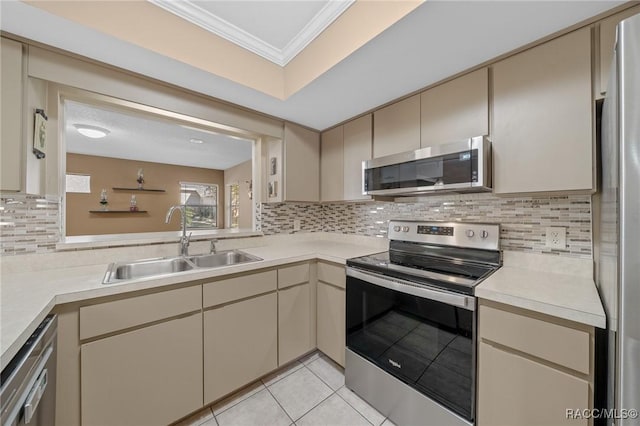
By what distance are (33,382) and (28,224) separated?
1023mm

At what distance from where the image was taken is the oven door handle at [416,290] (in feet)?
3.66

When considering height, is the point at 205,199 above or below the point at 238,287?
above

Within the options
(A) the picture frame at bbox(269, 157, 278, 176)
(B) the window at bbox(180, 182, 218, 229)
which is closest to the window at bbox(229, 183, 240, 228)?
(B) the window at bbox(180, 182, 218, 229)

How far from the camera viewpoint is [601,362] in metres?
0.92

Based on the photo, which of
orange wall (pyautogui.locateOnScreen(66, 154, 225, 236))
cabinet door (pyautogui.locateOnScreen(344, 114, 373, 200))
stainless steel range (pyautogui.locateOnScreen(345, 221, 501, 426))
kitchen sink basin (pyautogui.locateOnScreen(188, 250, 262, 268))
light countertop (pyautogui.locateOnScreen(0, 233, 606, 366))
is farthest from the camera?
orange wall (pyautogui.locateOnScreen(66, 154, 225, 236))

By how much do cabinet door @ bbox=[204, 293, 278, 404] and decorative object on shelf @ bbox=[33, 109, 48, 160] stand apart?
1231 mm

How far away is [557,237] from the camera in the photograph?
1341mm

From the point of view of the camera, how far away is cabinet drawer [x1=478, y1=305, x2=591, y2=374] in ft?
2.87

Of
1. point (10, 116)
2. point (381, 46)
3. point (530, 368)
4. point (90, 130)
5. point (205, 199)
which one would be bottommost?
point (530, 368)

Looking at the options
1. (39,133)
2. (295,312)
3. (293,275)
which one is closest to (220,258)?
(293,275)

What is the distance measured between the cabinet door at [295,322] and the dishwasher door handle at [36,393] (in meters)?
1.13

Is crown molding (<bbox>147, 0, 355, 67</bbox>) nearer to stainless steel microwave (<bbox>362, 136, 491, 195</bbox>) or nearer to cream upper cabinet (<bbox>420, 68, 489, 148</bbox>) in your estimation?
cream upper cabinet (<bbox>420, 68, 489, 148</bbox>)

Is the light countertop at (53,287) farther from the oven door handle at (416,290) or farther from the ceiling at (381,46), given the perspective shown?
the ceiling at (381,46)

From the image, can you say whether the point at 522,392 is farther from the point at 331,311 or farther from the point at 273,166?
the point at 273,166
